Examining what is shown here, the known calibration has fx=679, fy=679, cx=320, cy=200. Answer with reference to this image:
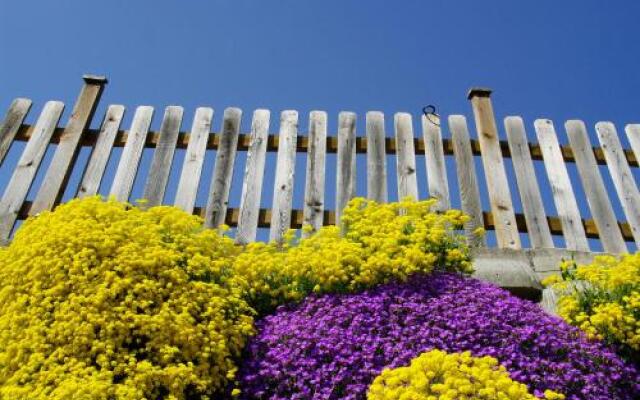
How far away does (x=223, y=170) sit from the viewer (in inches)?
258

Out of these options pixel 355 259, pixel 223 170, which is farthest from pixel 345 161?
pixel 355 259

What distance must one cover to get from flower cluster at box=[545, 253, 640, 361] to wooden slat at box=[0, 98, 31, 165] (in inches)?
213

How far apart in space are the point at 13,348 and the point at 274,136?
11.6 feet

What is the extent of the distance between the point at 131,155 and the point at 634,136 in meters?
5.37

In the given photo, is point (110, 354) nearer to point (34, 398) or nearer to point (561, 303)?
point (34, 398)

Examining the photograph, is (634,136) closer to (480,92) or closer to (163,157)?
(480,92)

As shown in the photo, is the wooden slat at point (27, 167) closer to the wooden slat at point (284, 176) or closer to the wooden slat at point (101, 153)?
the wooden slat at point (101, 153)

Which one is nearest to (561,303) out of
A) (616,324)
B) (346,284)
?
(616,324)

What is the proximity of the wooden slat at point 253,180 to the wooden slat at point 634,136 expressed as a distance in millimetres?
3888

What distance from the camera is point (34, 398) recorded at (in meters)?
3.53

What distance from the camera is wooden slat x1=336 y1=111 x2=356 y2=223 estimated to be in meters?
6.34

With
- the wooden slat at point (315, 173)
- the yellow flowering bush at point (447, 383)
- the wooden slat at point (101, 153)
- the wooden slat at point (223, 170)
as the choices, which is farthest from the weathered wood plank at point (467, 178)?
the wooden slat at point (101, 153)

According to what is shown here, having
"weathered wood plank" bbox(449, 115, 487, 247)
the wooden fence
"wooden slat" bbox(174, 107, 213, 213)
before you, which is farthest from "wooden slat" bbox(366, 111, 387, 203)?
"wooden slat" bbox(174, 107, 213, 213)

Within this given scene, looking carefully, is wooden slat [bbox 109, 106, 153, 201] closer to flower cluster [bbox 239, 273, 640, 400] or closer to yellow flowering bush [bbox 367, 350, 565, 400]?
flower cluster [bbox 239, 273, 640, 400]
